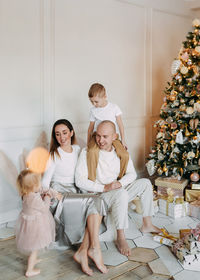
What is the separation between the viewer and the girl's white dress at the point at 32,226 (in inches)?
95.7

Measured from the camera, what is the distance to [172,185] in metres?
4.06

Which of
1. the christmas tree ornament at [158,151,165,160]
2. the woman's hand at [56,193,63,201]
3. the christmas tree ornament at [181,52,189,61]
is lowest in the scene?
the woman's hand at [56,193,63,201]

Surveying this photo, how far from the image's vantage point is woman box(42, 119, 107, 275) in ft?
8.52

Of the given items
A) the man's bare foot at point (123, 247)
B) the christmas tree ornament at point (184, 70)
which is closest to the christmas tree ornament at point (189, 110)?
the christmas tree ornament at point (184, 70)

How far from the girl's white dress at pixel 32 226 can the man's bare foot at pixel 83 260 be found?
0.88ft

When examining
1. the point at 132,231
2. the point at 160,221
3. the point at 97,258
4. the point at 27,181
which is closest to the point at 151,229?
the point at 132,231

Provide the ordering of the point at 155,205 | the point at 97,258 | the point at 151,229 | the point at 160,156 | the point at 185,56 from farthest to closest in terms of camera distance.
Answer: the point at 160,156 → the point at 185,56 → the point at 155,205 → the point at 151,229 → the point at 97,258

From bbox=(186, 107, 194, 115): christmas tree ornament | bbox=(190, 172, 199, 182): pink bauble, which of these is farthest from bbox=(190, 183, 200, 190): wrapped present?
bbox=(186, 107, 194, 115): christmas tree ornament

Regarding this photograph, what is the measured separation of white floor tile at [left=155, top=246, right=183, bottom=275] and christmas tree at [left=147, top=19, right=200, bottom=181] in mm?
1387

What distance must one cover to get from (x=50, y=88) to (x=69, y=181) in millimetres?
1215

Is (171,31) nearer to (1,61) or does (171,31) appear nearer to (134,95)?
(134,95)

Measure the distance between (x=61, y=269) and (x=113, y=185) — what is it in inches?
33.2

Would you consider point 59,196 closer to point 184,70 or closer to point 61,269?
point 61,269

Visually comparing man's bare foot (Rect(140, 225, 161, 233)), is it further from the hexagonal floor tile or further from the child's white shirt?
the child's white shirt
